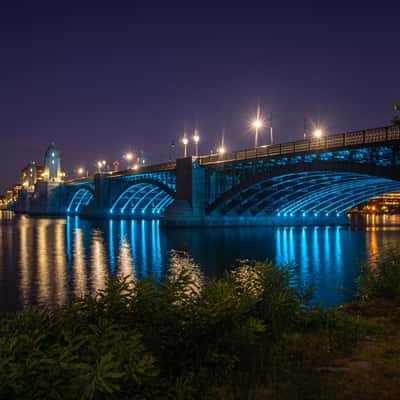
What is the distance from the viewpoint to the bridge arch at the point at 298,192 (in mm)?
56638

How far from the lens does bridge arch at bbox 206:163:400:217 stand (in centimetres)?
5664

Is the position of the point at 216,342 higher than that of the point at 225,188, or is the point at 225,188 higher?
the point at 225,188

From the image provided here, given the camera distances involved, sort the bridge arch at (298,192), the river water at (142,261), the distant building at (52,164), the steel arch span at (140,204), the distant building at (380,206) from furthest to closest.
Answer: the distant building at (52,164) < the distant building at (380,206) < the steel arch span at (140,204) < the bridge arch at (298,192) < the river water at (142,261)

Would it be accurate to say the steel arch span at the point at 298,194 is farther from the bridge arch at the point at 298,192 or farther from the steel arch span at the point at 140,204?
the steel arch span at the point at 140,204

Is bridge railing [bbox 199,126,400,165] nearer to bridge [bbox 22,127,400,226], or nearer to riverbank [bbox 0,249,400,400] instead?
bridge [bbox 22,127,400,226]

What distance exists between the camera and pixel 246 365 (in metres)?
6.82

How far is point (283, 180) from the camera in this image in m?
60.2

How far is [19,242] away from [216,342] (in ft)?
151

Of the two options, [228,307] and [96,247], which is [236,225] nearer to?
[96,247]

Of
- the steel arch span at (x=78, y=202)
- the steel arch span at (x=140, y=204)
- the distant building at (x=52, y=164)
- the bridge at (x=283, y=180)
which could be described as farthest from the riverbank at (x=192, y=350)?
the distant building at (x=52, y=164)

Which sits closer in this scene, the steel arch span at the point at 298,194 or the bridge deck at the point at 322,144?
the bridge deck at the point at 322,144

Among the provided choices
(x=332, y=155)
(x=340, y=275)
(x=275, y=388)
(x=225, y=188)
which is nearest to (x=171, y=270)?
(x=340, y=275)

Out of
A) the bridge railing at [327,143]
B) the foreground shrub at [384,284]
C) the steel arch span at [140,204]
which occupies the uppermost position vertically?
the bridge railing at [327,143]

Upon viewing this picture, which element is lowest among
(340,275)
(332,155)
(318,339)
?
(340,275)
